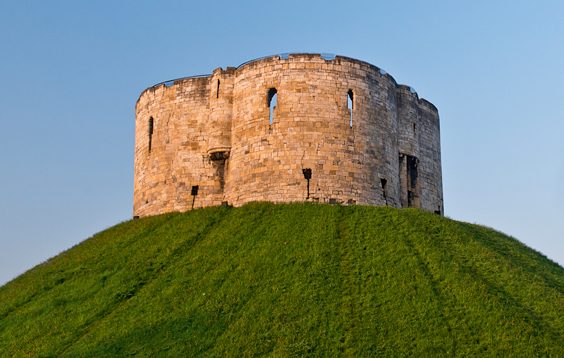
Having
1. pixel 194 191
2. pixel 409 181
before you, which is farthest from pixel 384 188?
pixel 194 191

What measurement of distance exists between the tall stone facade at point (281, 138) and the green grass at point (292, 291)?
4.52 ft

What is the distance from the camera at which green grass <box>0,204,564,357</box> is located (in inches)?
932

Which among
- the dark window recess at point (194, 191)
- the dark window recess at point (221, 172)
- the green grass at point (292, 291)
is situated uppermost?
the dark window recess at point (221, 172)

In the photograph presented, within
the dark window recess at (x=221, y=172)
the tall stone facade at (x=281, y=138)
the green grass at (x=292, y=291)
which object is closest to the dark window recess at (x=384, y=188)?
the tall stone facade at (x=281, y=138)

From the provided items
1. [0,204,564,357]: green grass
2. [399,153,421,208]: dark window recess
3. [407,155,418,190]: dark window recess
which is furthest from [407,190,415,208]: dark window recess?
[0,204,564,357]: green grass

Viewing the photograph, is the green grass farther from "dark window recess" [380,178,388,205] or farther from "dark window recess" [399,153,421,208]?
"dark window recess" [399,153,421,208]

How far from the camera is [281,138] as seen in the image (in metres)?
33.5

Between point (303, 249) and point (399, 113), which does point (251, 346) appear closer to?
point (303, 249)

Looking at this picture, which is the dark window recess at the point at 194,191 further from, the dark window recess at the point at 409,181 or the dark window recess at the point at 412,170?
the dark window recess at the point at 412,170

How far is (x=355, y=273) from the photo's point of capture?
27328 millimetres

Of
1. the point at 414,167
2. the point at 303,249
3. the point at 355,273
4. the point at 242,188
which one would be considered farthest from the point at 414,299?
the point at 414,167

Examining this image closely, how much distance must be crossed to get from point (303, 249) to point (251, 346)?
21.1 feet

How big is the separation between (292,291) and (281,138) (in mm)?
8941

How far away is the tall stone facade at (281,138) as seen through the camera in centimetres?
3322
